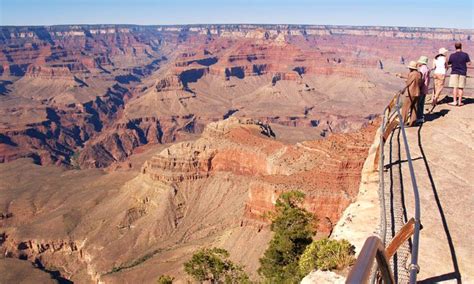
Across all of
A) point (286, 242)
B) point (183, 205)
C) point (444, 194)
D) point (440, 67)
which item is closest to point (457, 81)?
point (440, 67)

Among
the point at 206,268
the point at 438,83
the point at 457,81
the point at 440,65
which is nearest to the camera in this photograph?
the point at 457,81

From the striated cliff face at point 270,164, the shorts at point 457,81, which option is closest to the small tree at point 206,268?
the striated cliff face at point 270,164

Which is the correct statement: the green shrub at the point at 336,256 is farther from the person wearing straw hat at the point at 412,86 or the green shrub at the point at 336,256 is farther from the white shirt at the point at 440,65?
the white shirt at the point at 440,65

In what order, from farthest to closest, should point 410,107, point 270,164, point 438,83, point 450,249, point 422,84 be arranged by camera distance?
point 270,164 < point 438,83 < point 410,107 < point 422,84 < point 450,249

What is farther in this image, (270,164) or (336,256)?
(270,164)

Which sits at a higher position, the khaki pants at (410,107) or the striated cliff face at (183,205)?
the khaki pants at (410,107)

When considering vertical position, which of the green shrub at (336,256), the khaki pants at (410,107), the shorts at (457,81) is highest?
the shorts at (457,81)

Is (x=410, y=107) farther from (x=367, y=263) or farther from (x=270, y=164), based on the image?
(x=270, y=164)

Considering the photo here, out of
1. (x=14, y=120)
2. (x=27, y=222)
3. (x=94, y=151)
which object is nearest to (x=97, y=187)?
(x=27, y=222)
